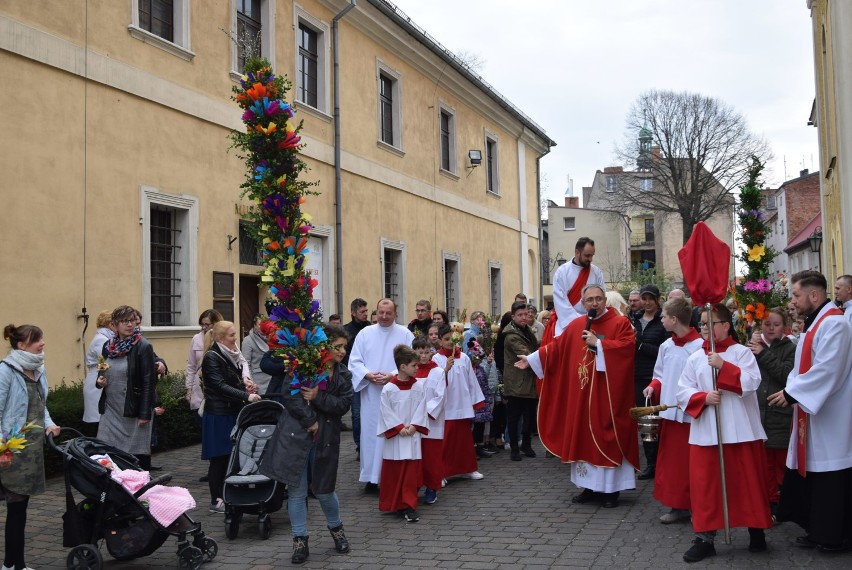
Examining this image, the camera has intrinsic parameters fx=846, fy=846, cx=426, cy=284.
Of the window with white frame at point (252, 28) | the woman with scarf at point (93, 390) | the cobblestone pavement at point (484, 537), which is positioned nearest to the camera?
the cobblestone pavement at point (484, 537)

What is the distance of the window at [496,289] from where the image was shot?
26.5 metres

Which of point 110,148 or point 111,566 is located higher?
point 110,148

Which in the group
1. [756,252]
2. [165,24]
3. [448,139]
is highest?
[448,139]

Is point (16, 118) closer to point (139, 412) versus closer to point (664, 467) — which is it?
point (139, 412)

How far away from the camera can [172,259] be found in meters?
12.7

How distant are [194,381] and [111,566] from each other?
309 cm

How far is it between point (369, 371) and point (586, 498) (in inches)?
99.5

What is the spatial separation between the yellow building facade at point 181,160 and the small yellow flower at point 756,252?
800cm

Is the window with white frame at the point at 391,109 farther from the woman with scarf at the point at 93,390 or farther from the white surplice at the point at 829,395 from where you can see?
the white surplice at the point at 829,395

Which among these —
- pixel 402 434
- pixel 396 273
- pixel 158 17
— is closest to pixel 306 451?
pixel 402 434

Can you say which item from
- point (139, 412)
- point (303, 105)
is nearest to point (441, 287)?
point (303, 105)

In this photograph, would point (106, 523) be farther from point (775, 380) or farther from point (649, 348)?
point (649, 348)

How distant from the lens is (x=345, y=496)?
27.7ft

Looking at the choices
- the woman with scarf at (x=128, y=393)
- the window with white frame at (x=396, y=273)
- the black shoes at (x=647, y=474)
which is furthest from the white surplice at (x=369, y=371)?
the window with white frame at (x=396, y=273)
